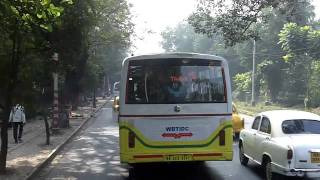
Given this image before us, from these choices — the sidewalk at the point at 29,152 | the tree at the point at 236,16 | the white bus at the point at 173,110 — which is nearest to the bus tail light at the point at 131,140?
the white bus at the point at 173,110

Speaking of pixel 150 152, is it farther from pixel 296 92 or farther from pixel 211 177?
pixel 296 92

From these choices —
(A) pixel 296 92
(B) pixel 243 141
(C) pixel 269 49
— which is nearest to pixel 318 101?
(A) pixel 296 92

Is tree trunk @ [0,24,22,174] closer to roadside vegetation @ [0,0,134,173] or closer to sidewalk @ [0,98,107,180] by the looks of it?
roadside vegetation @ [0,0,134,173]

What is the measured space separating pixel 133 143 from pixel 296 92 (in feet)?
185

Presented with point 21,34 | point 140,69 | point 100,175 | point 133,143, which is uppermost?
point 21,34

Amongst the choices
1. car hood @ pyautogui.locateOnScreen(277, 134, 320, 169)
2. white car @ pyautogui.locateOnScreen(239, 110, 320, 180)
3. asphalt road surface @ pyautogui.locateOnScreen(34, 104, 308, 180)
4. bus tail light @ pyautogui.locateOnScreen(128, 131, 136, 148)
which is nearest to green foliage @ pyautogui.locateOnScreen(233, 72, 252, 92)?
asphalt road surface @ pyautogui.locateOnScreen(34, 104, 308, 180)

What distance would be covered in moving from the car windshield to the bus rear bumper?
1.34 metres

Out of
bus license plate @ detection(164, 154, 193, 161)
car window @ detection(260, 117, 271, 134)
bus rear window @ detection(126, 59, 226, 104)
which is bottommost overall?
bus license plate @ detection(164, 154, 193, 161)

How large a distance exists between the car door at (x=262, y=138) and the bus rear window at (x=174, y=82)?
1128 mm

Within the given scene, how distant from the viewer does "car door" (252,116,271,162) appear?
11867 mm

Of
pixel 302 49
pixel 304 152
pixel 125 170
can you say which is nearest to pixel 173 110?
pixel 304 152

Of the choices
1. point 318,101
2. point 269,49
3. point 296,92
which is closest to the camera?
point 318,101

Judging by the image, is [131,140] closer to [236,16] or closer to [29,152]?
[29,152]

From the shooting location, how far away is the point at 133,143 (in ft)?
38.5
